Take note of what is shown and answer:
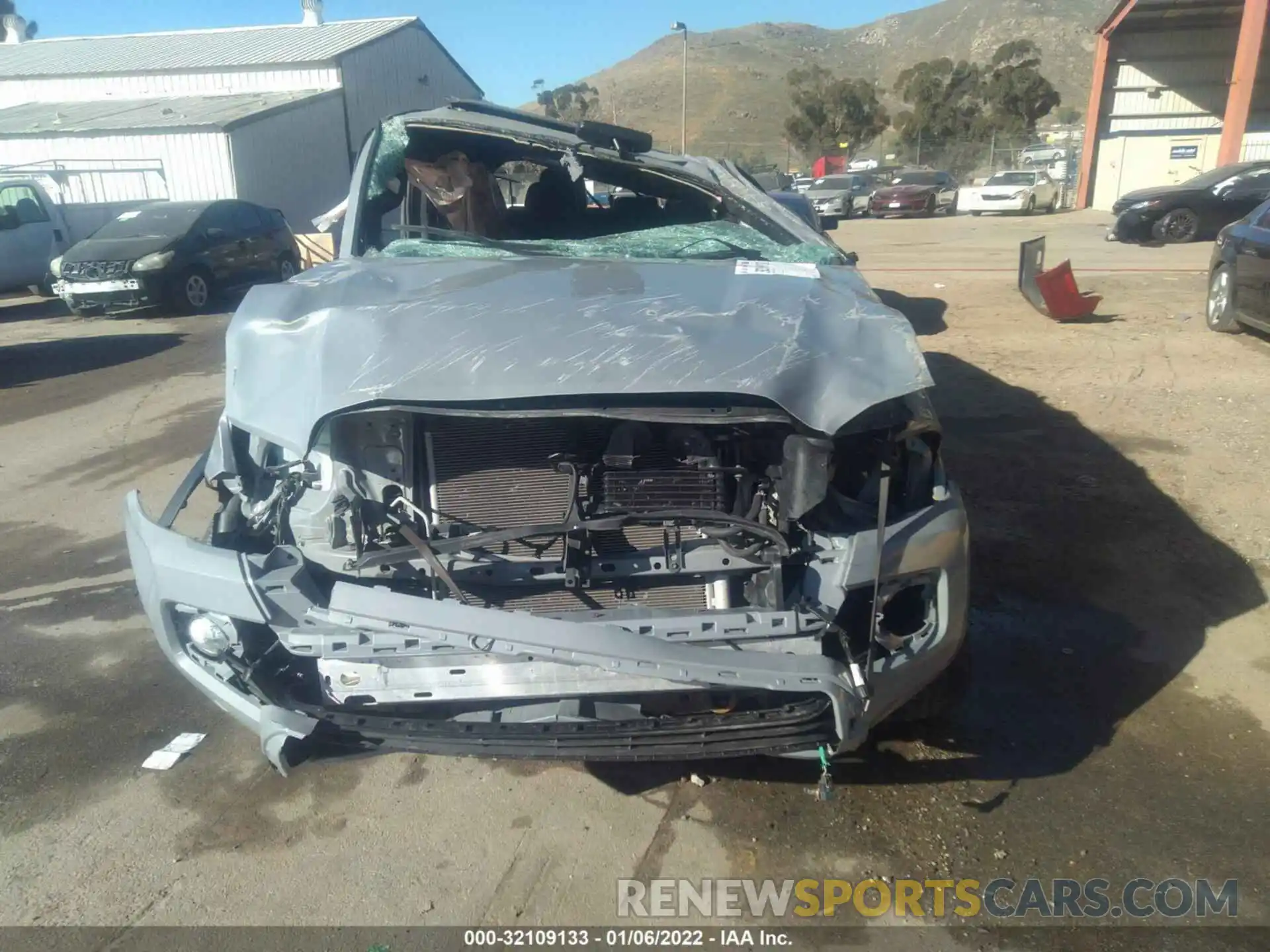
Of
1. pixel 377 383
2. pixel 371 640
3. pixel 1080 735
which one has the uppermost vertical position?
pixel 377 383

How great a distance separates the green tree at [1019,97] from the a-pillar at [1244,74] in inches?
950

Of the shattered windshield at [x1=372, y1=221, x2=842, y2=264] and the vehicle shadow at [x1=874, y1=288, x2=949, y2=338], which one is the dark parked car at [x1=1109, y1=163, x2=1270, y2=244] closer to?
the vehicle shadow at [x1=874, y1=288, x2=949, y2=338]

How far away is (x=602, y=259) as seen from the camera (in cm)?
363

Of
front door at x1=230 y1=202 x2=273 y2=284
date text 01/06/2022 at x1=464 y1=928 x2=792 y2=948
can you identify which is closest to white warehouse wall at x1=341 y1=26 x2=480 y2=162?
front door at x1=230 y1=202 x2=273 y2=284

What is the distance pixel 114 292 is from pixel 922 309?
10326 mm

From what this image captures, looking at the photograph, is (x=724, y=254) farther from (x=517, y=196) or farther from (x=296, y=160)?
(x=296, y=160)

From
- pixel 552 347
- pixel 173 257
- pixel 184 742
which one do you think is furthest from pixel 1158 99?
pixel 184 742

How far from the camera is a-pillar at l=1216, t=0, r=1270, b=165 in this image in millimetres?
21250

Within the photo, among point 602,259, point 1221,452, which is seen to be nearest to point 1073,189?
point 1221,452

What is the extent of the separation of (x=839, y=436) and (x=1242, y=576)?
8.94 feet

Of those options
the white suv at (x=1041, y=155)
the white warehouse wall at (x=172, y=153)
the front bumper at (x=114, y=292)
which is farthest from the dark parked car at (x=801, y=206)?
the white suv at (x=1041, y=155)

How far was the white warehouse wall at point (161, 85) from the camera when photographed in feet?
80.3

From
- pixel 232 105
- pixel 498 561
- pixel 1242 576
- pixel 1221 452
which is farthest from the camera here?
pixel 232 105

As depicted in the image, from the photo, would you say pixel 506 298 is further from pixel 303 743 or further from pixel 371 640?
pixel 303 743
